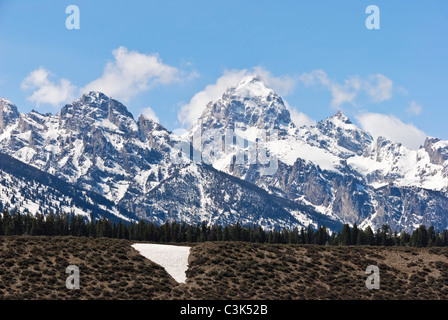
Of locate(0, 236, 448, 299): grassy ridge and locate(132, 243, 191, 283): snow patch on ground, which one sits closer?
locate(0, 236, 448, 299): grassy ridge

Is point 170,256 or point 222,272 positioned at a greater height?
point 170,256

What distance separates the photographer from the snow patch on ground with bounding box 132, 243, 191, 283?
121 m

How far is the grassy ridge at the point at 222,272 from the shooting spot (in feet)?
357

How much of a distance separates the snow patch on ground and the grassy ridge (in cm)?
155

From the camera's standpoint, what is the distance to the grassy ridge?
109 m

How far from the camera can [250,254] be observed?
437ft

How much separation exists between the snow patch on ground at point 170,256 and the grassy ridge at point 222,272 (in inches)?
61.1

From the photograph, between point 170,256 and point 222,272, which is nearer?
point 222,272

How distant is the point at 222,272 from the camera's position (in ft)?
398

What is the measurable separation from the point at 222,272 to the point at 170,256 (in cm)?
1345

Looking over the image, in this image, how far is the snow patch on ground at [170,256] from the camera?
121 metres

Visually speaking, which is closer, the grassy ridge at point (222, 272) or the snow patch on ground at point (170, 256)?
the grassy ridge at point (222, 272)
